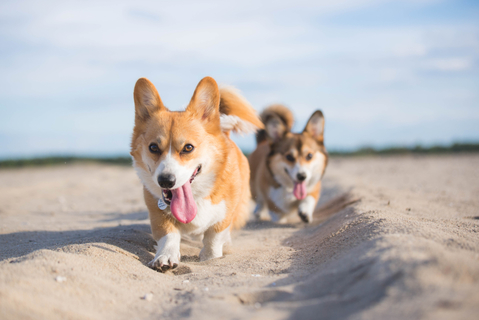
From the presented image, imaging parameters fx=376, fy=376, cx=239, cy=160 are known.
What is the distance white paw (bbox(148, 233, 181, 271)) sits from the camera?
284 cm

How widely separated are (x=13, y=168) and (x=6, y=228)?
12634 millimetres

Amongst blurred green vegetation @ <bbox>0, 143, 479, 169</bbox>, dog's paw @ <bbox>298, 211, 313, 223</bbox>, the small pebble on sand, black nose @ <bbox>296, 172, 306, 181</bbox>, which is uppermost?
black nose @ <bbox>296, 172, 306, 181</bbox>

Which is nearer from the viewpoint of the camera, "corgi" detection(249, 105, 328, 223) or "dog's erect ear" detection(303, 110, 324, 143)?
"corgi" detection(249, 105, 328, 223)

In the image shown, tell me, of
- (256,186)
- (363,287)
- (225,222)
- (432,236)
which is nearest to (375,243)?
(432,236)

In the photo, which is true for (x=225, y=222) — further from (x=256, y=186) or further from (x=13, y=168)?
(x=13, y=168)

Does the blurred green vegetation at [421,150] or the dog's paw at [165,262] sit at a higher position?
the dog's paw at [165,262]

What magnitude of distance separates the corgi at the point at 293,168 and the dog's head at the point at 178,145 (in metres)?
2.23

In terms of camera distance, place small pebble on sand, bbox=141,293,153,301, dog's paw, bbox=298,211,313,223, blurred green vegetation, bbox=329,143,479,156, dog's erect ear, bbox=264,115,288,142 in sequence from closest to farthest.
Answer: small pebble on sand, bbox=141,293,153,301 → dog's paw, bbox=298,211,313,223 → dog's erect ear, bbox=264,115,288,142 → blurred green vegetation, bbox=329,143,479,156

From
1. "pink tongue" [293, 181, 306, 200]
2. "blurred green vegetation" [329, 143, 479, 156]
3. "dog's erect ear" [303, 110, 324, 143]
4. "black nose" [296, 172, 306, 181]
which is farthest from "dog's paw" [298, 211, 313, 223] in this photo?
"blurred green vegetation" [329, 143, 479, 156]

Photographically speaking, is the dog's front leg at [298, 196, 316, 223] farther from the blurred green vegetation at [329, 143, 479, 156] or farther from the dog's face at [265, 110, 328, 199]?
the blurred green vegetation at [329, 143, 479, 156]

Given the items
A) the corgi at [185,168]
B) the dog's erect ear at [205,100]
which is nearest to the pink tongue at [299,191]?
the corgi at [185,168]

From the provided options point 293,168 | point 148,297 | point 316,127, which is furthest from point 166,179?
point 316,127

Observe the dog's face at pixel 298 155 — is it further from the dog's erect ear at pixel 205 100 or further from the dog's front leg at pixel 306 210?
the dog's erect ear at pixel 205 100

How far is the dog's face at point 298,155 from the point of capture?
540 centimetres
